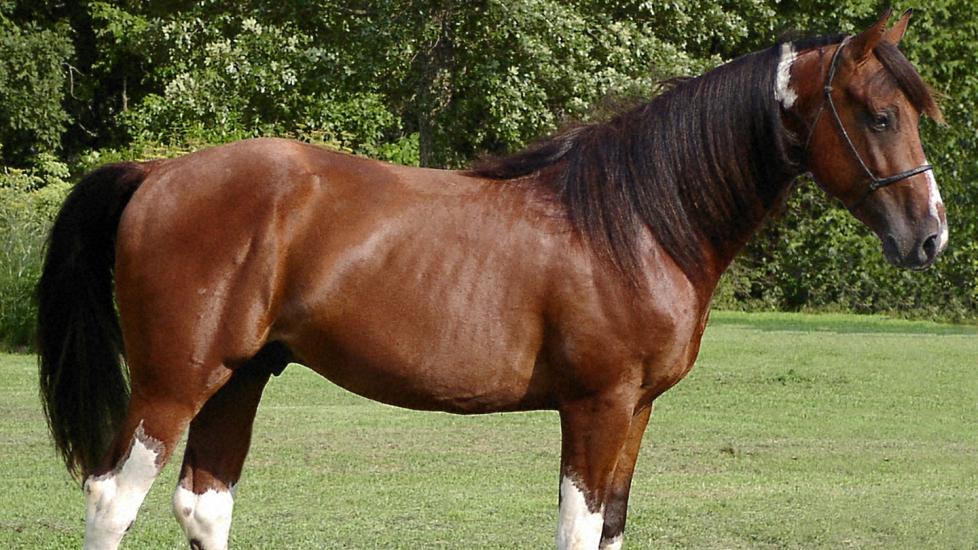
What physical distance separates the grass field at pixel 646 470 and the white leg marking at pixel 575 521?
7.16 ft

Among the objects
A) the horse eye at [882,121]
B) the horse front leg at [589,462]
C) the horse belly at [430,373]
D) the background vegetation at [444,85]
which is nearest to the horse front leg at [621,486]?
the horse front leg at [589,462]

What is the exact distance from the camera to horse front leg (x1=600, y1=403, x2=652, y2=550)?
516 centimetres

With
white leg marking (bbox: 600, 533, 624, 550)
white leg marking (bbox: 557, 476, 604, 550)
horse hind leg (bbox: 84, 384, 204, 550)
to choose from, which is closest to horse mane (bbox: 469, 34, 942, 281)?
white leg marking (bbox: 557, 476, 604, 550)

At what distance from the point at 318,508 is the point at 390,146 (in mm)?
18551

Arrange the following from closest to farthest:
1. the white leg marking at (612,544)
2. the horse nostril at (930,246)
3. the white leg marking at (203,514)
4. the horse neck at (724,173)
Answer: the horse nostril at (930,246)
the horse neck at (724,173)
the white leg marking at (612,544)
the white leg marking at (203,514)

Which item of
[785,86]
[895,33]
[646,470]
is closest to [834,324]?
[646,470]

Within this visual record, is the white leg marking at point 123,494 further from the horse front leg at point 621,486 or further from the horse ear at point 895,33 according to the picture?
the horse ear at point 895,33

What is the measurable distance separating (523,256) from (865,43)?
1338 millimetres

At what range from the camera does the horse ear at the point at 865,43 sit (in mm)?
4809

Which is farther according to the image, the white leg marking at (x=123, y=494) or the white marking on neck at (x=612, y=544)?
the white marking on neck at (x=612, y=544)

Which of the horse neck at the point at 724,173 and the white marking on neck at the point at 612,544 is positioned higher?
the horse neck at the point at 724,173

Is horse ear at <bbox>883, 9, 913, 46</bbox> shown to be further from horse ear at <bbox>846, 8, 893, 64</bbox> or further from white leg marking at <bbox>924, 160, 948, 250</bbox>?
white leg marking at <bbox>924, 160, 948, 250</bbox>

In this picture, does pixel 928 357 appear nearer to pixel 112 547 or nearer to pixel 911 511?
pixel 911 511

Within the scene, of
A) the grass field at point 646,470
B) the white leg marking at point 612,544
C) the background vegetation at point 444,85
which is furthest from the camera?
the background vegetation at point 444,85
